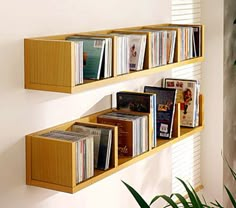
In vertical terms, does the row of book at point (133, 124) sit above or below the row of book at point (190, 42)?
below

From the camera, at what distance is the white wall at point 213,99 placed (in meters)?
3.53

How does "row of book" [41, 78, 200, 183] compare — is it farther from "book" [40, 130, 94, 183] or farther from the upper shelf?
the upper shelf

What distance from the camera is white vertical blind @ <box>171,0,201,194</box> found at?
337cm

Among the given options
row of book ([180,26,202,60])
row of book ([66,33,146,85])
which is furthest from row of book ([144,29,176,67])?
row of book ([66,33,146,85])

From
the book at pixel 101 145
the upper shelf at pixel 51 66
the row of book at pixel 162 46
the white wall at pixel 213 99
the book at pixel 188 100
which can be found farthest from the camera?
the white wall at pixel 213 99

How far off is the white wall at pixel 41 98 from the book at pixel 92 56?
0.14m

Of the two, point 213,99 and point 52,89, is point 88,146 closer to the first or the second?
point 52,89

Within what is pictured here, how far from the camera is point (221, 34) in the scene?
352cm

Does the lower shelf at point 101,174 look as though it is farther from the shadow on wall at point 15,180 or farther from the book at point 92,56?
the book at point 92,56

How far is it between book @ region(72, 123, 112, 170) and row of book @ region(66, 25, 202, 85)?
232 mm

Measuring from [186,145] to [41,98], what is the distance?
5.19ft

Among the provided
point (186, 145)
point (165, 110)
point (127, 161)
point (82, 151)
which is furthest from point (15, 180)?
point (186, 145)

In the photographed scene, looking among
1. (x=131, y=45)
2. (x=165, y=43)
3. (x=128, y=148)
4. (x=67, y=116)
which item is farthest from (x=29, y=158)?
(x=165, y=43)

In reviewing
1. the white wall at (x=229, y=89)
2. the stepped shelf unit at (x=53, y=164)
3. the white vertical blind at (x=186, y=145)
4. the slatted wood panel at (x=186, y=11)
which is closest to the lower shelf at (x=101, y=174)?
the stepped shelf unit at (x=53, y=164)
